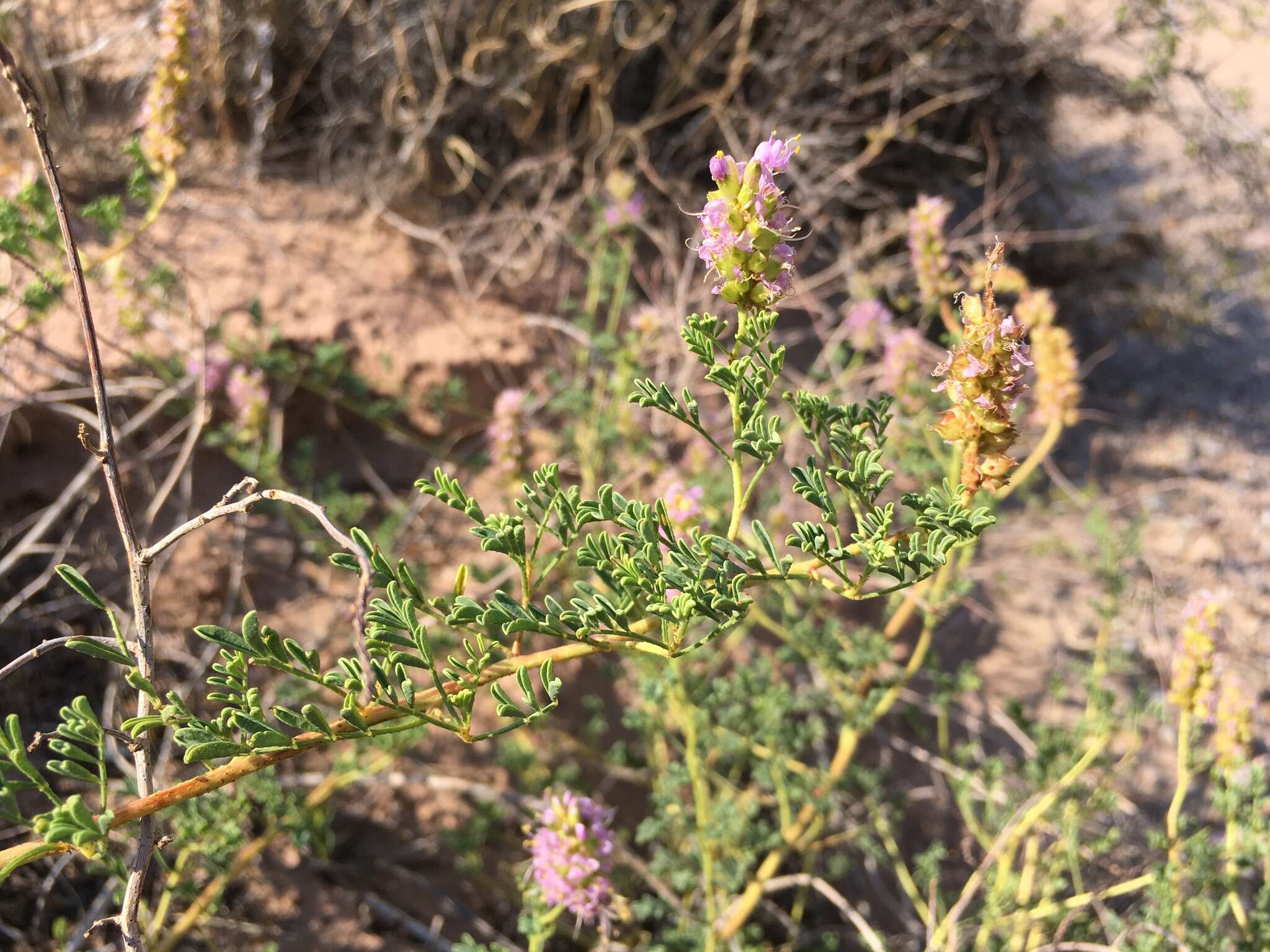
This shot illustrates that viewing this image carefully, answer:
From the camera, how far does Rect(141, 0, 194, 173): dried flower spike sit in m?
1.59

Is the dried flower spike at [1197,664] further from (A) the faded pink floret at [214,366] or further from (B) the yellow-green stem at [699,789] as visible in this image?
(A) the faded pink floret at [214,366]

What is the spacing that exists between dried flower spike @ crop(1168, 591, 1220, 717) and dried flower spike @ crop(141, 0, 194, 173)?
2056 millimetres

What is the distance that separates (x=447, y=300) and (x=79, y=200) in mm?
1241

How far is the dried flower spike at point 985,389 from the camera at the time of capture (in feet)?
2.95

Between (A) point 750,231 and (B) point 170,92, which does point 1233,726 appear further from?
(B) point 170,92

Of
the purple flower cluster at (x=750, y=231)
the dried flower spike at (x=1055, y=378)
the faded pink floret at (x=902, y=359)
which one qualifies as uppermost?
the purple flower cluster at (x=750, y=231)

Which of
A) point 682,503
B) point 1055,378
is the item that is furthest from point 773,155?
point 1055,378

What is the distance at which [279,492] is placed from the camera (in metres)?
0.84

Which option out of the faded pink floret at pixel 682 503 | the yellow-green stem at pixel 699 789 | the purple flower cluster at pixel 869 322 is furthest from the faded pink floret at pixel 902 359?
the yellow-green stem at pixel 699 789

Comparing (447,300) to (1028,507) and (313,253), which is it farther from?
(1028,507)

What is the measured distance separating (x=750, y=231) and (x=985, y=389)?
30 centimetres

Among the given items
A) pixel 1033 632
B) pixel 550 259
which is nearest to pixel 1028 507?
pixel 1033 632

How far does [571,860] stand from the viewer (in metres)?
1.51

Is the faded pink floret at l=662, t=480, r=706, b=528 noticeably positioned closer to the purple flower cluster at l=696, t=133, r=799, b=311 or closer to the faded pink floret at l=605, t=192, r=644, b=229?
the purple flower cluster at l=696, t=133, r=799, b=311
